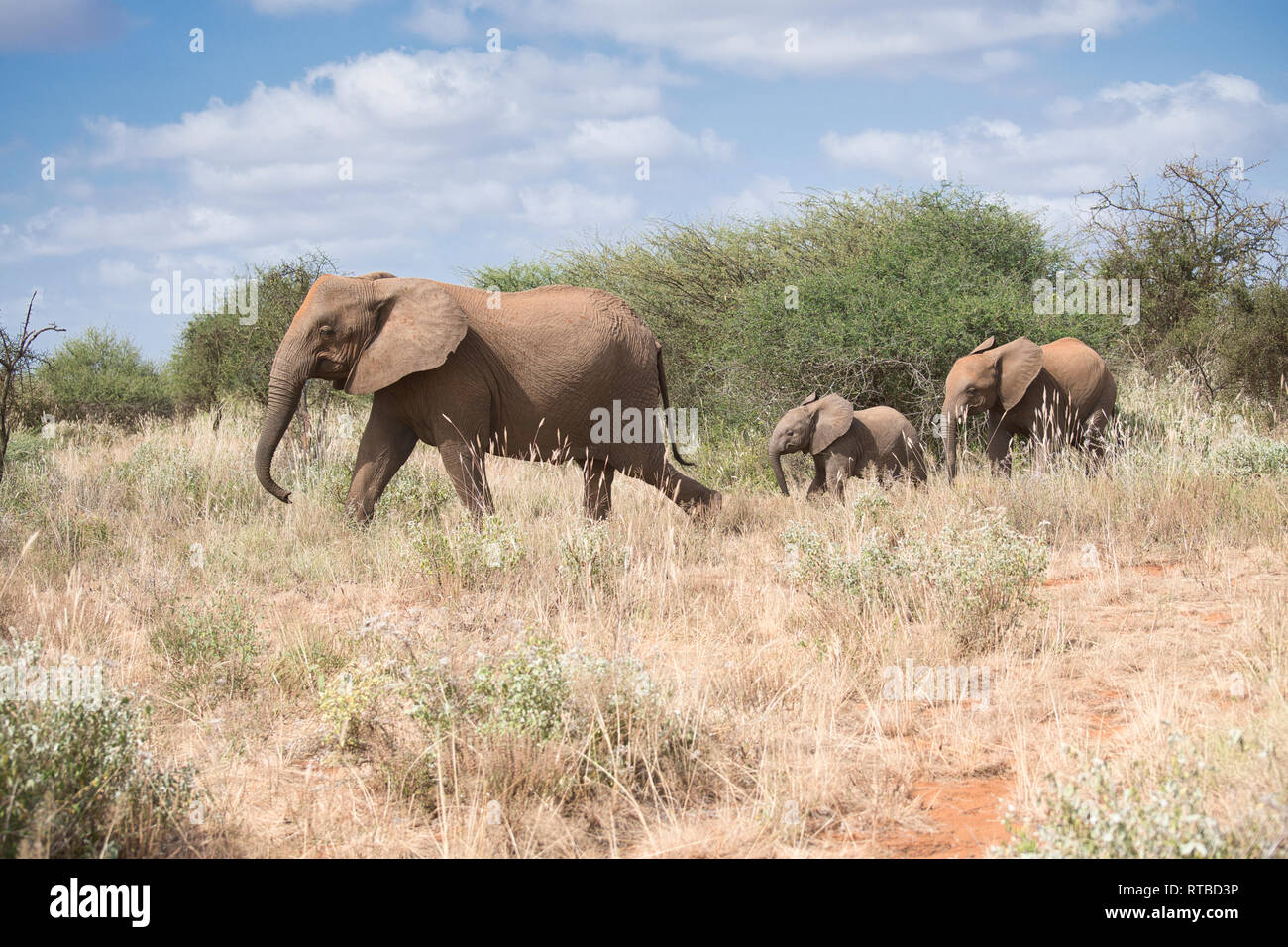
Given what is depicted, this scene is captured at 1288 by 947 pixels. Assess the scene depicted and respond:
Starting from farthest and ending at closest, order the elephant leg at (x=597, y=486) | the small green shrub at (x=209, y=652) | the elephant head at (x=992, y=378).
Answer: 1. the elephant head at (x=992, y=378)
2. the elephant leg at (x=597, y=486)
3. the small green shrub at (x=209, y=652)

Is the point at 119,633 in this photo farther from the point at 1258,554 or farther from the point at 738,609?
the point at 1258,554

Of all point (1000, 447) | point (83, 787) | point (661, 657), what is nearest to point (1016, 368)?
point (1000, 447)

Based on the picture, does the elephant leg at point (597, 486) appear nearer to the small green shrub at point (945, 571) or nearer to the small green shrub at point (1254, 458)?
the small green shrub at point (945, 571)

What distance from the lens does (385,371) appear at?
804cm

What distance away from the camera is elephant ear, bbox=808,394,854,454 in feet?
35.3

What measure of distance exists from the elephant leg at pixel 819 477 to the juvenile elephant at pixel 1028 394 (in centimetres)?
126

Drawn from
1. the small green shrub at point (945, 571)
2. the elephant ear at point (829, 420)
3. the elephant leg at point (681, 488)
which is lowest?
the small green shrub at point (945, 571)

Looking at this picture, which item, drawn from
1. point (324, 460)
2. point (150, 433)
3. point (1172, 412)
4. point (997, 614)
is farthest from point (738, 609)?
point (150, 433)

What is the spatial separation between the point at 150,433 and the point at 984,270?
37.8 ft

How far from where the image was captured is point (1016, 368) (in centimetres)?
1118

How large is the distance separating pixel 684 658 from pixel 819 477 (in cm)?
616

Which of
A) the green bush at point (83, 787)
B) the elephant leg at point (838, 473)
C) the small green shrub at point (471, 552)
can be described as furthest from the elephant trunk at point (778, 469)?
the green bush at point (83, 787)

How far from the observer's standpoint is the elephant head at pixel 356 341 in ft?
26.3

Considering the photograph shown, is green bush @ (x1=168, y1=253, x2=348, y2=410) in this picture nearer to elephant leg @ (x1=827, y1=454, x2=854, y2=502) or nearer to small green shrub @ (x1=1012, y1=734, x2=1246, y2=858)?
elephant leg @ (x1=827, y1=454, x2=854, y2=502)
